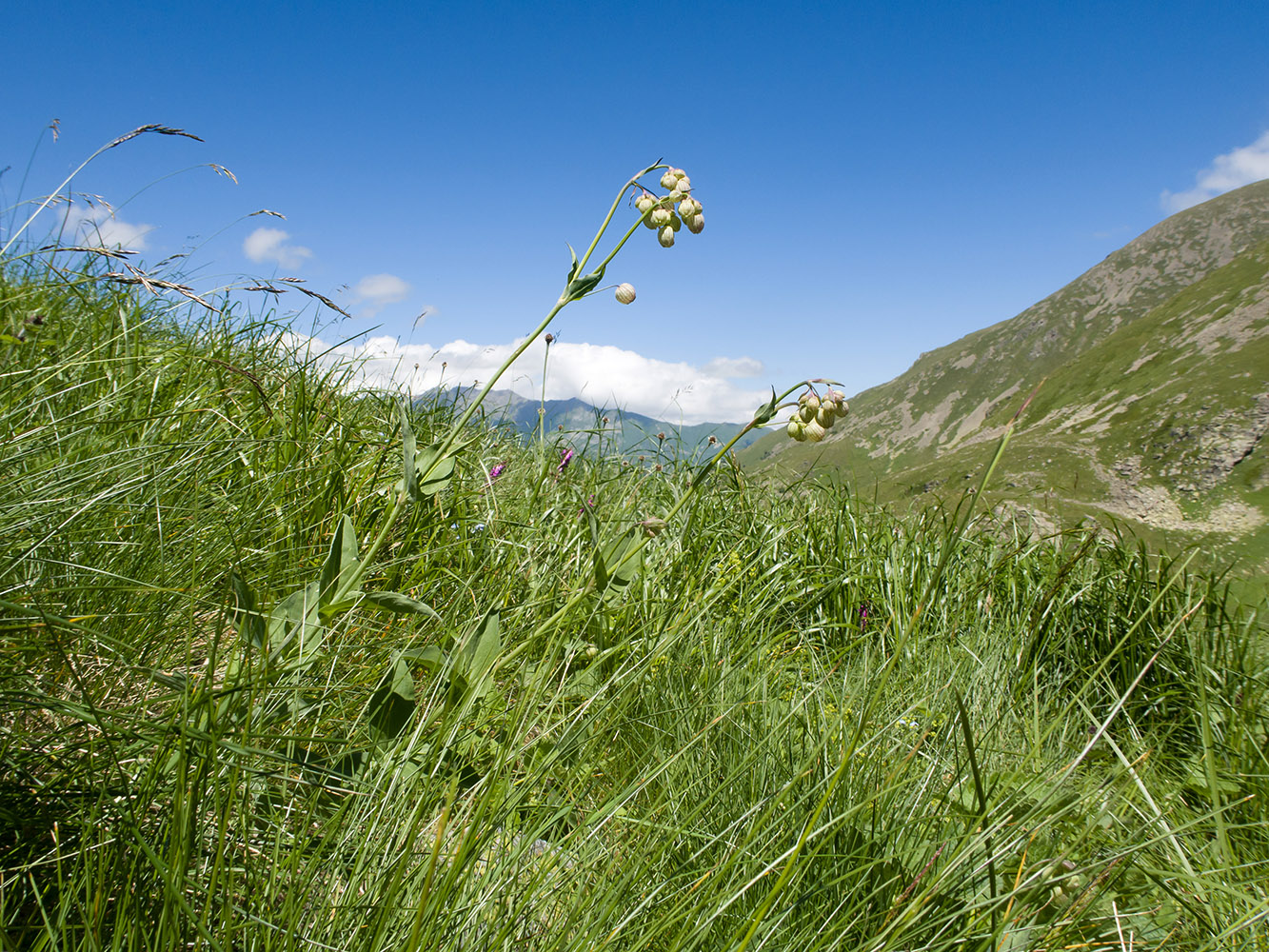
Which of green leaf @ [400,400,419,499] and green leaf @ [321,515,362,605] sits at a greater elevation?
green leaf @ [400,400,419,499]

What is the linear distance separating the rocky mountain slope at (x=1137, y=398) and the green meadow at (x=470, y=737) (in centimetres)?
234

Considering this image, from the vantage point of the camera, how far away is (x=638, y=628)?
226cm

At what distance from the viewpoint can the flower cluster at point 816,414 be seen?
6.98 ft

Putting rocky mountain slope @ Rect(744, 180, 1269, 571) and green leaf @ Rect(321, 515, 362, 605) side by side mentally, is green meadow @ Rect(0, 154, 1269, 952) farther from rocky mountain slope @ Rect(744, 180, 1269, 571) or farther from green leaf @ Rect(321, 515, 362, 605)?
rocky mountain slope @ Rect(744, 180, 1269, 571)

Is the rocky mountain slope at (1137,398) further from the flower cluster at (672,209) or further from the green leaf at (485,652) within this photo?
the green leaf at (485,652)

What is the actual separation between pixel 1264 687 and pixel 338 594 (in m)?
2.81

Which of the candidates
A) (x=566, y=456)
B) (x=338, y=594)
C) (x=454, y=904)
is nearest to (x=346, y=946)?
(x=454, y=904)

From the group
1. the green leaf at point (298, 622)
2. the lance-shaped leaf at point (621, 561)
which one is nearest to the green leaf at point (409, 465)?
the green leaf at point (298, 622)

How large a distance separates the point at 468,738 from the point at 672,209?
1.69m

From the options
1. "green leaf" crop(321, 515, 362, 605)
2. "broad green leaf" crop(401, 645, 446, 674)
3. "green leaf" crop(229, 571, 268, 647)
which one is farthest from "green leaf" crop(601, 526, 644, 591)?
"green leaf" crop(229, 571, 268, 647)

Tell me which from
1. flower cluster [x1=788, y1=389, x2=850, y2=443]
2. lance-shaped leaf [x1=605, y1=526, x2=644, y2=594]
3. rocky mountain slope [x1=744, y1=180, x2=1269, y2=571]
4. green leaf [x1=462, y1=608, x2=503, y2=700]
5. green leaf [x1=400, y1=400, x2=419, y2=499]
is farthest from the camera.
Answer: rocky mountain slope [x1=744, y1=180, x2=1269, y2=571]

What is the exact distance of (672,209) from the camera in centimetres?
221

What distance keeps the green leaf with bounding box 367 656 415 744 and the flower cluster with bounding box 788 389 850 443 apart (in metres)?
1.36

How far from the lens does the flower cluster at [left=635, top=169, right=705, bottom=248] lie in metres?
2.18
